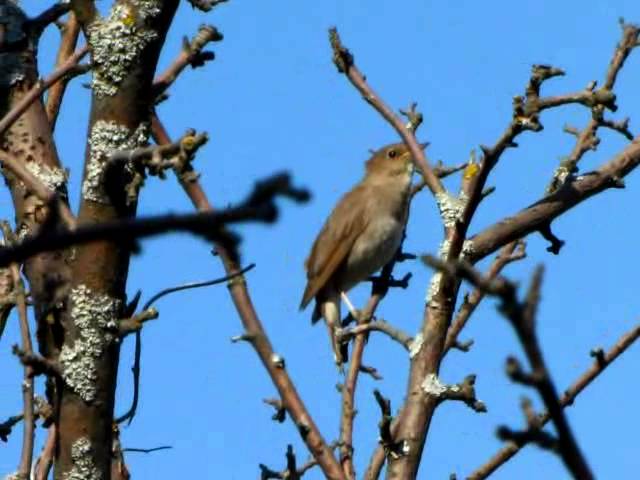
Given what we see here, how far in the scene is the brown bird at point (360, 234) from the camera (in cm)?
800

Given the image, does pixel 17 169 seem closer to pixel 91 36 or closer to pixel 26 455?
pixel 91 36

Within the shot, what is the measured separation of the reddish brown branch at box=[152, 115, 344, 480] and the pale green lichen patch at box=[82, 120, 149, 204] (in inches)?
8.0

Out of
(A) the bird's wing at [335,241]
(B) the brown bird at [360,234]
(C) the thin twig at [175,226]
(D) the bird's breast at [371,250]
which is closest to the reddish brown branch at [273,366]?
(C) the thin twig at [175,226]

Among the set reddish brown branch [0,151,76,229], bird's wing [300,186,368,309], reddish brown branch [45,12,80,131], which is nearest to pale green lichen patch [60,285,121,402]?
reddish brown branch [0,151,76,229]

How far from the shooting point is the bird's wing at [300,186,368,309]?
7.97m

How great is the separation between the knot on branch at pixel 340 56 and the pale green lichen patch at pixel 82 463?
1.62m

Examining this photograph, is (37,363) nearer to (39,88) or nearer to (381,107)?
(39,88)

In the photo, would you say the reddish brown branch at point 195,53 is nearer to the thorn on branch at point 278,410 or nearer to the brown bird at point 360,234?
the thorn on branch at point 278,410

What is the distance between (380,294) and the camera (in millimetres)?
5137

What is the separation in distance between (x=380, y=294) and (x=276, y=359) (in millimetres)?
1675

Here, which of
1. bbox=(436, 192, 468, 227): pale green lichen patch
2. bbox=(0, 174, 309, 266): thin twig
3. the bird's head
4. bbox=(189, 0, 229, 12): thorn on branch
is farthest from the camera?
the bird's head

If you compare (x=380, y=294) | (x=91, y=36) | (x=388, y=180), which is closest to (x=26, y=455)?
(x=91, y=36)

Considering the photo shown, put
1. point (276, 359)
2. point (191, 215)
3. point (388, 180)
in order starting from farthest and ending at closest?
point (388, 180)
point (276, 359)
point (191, 215)

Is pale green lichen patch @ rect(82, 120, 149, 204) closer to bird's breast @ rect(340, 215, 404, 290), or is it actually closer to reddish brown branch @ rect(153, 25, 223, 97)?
reddish brown branch @ rect(153, 25, 223, 97)
